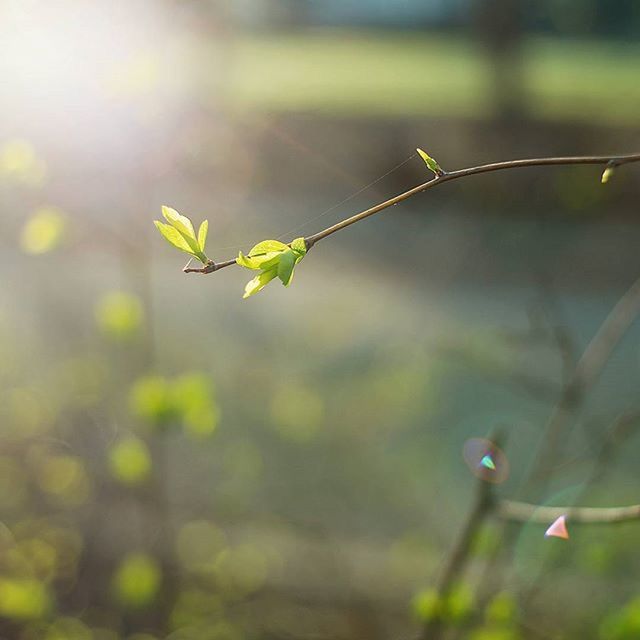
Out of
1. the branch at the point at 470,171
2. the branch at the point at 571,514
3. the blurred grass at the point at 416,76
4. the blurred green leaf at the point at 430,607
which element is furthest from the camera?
the blurred grass at the point at 416,76

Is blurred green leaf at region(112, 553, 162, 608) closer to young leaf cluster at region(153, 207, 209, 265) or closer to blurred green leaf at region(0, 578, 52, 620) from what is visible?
blurred green leaf at region(0, 578, 52, 620)

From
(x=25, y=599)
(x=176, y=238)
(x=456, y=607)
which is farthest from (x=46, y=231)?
(x=456, y=607)

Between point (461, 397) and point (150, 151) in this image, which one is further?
point (461, 397)

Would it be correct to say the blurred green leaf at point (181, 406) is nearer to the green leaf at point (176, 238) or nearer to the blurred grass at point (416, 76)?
the green leaf at point (176, 238)

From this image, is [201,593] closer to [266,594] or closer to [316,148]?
[266,594]

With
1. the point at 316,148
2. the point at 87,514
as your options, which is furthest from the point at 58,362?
the point at 316,148

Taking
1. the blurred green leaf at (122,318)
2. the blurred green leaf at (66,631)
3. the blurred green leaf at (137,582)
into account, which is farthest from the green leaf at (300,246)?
the blurred green leaf at (66,631)

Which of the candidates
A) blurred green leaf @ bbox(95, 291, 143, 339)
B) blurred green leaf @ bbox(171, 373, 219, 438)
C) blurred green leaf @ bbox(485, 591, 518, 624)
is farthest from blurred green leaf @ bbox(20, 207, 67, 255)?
blurred green leaf @ bbox(485, 591, 518, 624)
